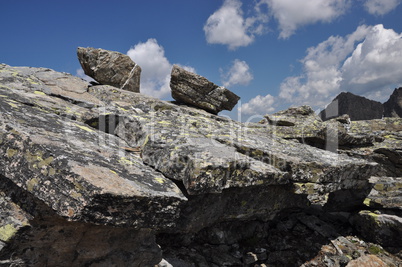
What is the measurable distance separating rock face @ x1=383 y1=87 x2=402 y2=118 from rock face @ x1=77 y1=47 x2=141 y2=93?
66.8 metres

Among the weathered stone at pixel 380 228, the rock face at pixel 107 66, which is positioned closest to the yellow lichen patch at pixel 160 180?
the weathered stone at pixel 380 228

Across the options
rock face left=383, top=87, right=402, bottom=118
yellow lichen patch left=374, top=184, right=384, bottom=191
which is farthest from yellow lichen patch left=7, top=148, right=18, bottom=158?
rock face left=383, top=87, right=402, bottom=118

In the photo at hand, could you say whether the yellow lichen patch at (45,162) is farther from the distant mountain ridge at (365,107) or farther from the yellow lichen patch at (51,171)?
the distant mountain ridge at (365,107)

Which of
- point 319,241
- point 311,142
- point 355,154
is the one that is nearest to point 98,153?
point 319,241

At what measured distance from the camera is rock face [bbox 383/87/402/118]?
59.5 m

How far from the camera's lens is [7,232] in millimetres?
3941

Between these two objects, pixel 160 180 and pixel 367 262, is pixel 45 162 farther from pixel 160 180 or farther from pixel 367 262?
pixel 367 262

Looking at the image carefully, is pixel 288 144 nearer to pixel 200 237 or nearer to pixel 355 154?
pixel 200 237

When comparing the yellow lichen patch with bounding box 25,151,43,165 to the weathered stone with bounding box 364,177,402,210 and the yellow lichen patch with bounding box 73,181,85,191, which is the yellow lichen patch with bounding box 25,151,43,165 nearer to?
the yellow lichen patch with bounding box 73,181,85,191

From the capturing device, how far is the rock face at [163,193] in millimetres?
3955

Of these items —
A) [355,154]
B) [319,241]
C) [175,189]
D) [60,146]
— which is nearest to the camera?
[60,146]

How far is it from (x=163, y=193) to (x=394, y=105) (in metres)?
75.8

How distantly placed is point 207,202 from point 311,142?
29.1 ft

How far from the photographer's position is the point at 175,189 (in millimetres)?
4871
